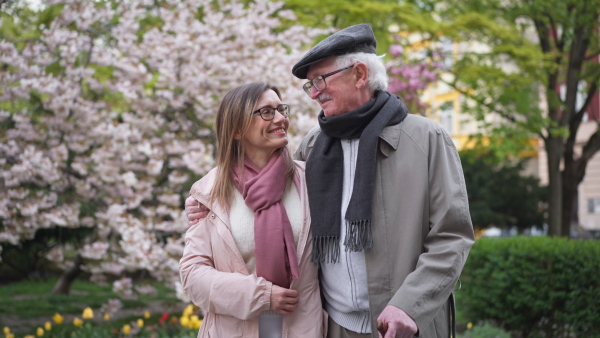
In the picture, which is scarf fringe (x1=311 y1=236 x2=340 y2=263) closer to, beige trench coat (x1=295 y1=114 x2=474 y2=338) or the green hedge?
beige trench coat (x1=295 y1=114 x2=474 y2=338)

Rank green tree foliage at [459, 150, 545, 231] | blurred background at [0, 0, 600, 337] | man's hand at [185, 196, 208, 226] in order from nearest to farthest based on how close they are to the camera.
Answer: man's hand at [185, 196, 208, 226], blurred background at [0, 0, 600, 337], green tree foliage at [459, 150, 545, 231]

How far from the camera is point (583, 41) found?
483 inches

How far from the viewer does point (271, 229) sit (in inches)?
96.7

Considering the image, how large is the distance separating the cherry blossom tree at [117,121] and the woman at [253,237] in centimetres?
379

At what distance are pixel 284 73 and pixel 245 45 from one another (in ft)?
2.81

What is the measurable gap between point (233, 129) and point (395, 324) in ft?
3.63

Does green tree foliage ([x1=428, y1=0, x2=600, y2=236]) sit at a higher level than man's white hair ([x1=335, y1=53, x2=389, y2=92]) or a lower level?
lower

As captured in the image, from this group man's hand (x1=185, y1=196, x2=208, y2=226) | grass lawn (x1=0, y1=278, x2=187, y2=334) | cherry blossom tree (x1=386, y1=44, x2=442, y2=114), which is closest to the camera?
man's hand (x1=185, y1=196, x2=208, y2=226)

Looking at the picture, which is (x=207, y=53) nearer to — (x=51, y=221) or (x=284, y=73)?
(x=284, y=73)

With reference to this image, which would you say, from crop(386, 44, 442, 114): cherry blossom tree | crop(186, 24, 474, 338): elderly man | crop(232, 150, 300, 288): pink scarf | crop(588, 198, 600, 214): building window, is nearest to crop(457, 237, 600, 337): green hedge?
crop(186, 24, 474, 338): elderly man

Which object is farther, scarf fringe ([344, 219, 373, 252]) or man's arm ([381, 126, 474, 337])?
scarf fringe ([344, 219, 373, 252])

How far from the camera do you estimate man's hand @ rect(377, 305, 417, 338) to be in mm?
2168

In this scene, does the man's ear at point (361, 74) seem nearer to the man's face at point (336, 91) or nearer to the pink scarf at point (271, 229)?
the man's face at point (336, 91)

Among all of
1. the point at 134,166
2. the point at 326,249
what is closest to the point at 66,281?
the point at 134,166
